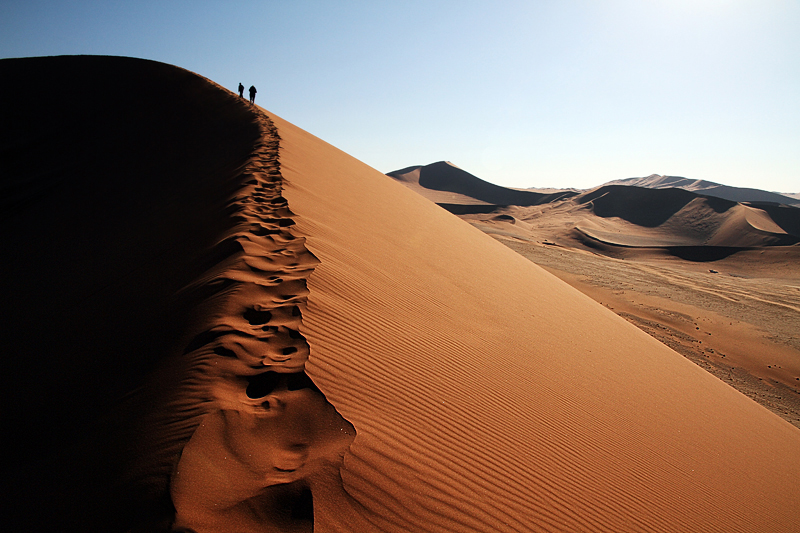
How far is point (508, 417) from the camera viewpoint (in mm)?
2602

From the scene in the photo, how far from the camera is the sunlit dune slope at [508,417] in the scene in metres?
1.87

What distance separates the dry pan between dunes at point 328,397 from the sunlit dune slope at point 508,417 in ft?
0.06

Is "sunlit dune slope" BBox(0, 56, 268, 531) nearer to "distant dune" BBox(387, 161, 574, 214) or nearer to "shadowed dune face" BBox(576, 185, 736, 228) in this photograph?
"shadowed dune face" BBox(576, 185, 736, 228)

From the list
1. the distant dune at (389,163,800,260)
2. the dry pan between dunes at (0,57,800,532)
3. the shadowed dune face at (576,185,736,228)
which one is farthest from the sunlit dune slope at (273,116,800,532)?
the shadowed dune face at (576,185,736,228)

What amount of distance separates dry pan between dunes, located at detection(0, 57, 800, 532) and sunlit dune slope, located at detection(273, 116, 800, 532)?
0.02 metres

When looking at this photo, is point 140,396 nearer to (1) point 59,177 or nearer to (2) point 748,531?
(2) point 748,531

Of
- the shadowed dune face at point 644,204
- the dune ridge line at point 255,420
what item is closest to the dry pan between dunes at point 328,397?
the dune ridge line at point 255,420

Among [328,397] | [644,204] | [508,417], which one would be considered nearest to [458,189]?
[644,204]

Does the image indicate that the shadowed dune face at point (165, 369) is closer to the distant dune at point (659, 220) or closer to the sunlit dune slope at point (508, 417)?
the sunlit dune slope at point (508, 417)

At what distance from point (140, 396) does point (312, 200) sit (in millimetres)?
4942

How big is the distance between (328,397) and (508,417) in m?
1.31

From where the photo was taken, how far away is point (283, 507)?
1.49 m

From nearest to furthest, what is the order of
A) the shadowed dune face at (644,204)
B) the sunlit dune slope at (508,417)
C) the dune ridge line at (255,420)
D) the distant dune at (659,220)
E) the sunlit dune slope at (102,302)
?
the dune ridge line at (255,420)
the sunlit dune slope at (102,302)
the sunlit dune slope at (508,417)
the distant dune at (659,220)
the shadowed dune face at (644,204)

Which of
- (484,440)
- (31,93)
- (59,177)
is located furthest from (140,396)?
(31,93)
